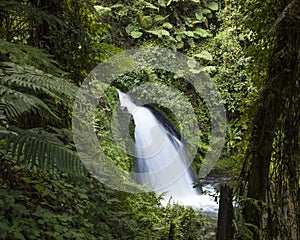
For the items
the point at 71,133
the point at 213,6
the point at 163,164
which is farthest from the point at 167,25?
the point at 71,133

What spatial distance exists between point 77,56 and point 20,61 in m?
0.99

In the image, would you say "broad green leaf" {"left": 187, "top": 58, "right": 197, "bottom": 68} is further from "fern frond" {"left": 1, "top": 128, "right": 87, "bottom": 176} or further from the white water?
"fern frond" {"left": 1, "top": 128, "right": 87, "bottom": 176}

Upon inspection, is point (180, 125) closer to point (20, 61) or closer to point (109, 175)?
point (109, 175)

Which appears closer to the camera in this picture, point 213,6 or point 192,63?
point 192,63

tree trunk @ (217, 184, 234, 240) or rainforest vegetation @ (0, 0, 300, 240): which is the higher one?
rainforest vegetation @ (0, 0, 300, 240)

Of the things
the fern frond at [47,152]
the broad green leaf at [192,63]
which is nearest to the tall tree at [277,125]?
the fern frond at [47,152]

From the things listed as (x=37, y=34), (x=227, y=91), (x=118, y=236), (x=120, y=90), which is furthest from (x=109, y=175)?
(x=227, y=91)

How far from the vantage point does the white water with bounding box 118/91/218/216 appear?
6.80 meters

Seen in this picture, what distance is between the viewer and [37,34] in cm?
257

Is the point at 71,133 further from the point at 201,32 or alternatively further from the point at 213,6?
the point at 213,6

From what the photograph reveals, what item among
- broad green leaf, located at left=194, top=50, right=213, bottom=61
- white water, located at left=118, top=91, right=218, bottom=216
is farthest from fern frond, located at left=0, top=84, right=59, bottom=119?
broad green leaf, located at left=194, top=50, right=213, bottom=61

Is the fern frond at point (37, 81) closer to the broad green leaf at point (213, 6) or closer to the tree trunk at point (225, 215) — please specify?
the tree trunk at point (225, 215)

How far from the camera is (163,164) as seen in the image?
Answer: 7344 mm

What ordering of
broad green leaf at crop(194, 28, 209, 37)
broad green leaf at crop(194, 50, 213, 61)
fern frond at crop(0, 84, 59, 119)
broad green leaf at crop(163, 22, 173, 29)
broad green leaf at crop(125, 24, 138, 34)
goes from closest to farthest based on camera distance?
fern frond at crop(0, 84, 59, 119), broad green leaf at crop(194, 50, 213, 61), broad green leaf at crop(125, 24, 138, 34), broad green leaf at crop(163, 22, 173, 29), broad green leaf at crop(194, 28, 209, 37)
